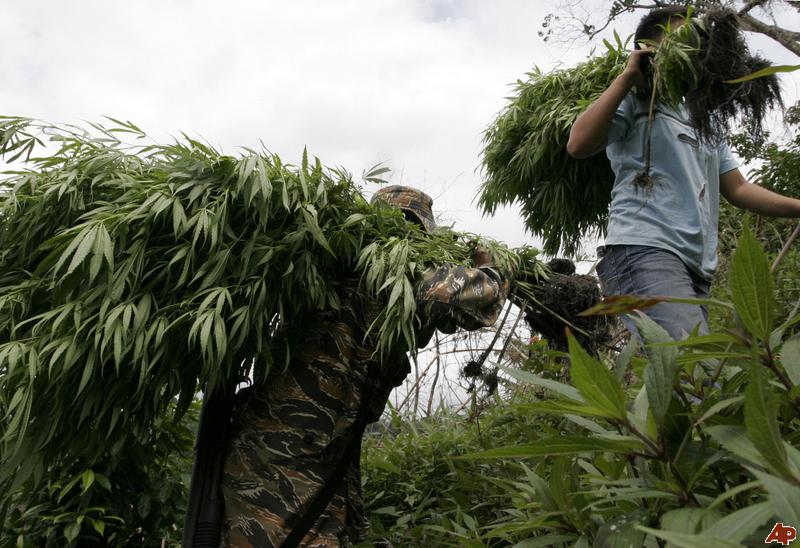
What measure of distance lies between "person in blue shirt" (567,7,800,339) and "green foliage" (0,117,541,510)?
395 mm

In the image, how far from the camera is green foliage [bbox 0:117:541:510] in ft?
6.21

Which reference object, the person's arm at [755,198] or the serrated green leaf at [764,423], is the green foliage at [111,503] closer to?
the person's arm at [755,198]

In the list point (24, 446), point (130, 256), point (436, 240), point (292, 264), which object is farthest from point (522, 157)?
point (24, 446)

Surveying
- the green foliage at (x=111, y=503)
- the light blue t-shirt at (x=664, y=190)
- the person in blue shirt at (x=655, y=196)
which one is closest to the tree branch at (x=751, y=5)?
the person in blue shirt at (x=655, y=196)

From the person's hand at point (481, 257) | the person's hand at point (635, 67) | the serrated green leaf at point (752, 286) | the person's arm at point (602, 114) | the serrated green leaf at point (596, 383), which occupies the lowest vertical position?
the serrated green leaf at point (596, 383)

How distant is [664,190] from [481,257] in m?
0.58

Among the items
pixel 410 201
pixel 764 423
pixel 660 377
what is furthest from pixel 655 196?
pixel 764 423

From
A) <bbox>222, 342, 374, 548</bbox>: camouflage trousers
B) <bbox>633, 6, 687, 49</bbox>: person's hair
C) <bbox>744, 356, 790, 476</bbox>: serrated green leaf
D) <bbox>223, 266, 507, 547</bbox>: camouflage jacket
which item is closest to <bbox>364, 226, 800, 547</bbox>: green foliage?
<bbox>744, 356, 790, 476</bbox>: serrated green leaf

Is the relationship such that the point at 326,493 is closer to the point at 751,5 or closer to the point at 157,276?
the point at 157,276

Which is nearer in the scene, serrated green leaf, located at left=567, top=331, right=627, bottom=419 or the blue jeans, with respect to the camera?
serrated green leaf, located at left=567, top=331, right=627, bottom=419

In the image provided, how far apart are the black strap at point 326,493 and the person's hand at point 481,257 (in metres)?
0.60

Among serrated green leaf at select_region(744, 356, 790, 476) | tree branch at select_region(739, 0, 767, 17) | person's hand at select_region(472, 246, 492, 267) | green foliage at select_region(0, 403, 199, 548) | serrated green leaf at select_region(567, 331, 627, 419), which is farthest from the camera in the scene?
→ green foliage at select_region(0, 403, 199, 548)

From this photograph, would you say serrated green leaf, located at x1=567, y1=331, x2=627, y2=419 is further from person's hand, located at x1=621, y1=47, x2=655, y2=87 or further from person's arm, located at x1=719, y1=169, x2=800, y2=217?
person's arm, located at x1=719, y1=169, x2=800, y2=217

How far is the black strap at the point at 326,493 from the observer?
2.05 m
